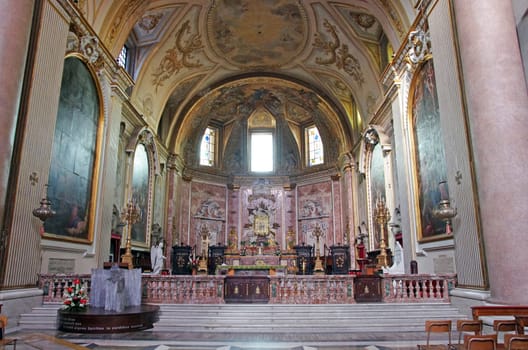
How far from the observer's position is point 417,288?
393 inches

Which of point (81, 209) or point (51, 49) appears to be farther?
point (81, 209)

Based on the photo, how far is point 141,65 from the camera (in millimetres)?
17969

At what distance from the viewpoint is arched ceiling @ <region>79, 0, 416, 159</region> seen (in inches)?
609

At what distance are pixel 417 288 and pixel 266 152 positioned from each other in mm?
19125

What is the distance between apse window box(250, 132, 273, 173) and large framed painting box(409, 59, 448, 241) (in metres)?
15.4

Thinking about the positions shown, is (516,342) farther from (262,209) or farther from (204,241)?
(262,209)

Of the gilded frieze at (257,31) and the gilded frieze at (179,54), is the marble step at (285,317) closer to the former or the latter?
the gilded frieze at (179,54)

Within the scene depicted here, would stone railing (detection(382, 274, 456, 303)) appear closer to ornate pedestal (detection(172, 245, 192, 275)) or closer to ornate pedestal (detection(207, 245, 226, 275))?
ornate pedestal (detection(172, 245, 192, 275))

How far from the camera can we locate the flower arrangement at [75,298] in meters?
8.80

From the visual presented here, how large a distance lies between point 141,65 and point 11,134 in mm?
10410

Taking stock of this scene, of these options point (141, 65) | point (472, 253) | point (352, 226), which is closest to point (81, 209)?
point (141, 65)

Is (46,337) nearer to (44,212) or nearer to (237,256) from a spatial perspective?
(44,212)

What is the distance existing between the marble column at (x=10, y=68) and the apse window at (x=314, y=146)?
20.1 m

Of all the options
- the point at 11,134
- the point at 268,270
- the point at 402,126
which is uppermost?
the point at 402,126
